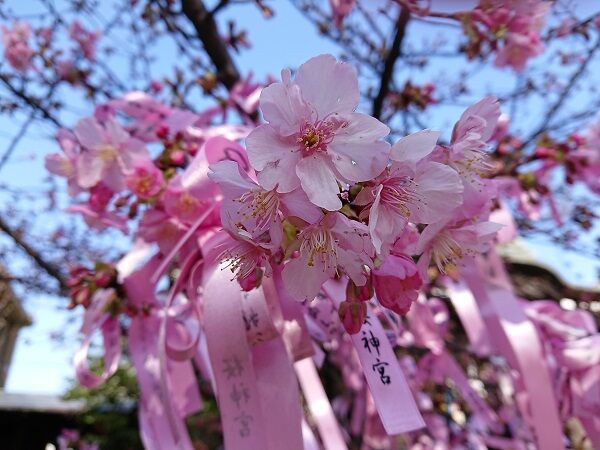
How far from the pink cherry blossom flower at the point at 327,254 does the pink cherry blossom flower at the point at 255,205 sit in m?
0.02

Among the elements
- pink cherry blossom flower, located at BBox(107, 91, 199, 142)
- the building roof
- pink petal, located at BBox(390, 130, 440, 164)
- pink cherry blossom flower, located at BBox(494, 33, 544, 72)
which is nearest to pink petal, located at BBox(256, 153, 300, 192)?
pink petal, located at BBox(390, 130, 440, 164)

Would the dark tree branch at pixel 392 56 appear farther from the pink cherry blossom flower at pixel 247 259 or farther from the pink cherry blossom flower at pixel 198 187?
the pink cherry blossom flower at pixel 247 259

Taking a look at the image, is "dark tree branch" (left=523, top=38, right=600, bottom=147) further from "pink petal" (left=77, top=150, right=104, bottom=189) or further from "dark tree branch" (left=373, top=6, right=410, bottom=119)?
"pink petal" (left=77, top=150, right=104, bottom=189)

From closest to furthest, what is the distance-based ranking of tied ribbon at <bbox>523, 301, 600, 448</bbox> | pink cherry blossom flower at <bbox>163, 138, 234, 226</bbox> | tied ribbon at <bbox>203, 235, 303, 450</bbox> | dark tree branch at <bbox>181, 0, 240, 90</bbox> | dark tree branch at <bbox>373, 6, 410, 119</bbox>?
tied ribbon at <bbox>203, 235, 303, 450</bbox>, pink cherry blossom flower at <bbox>163, 138, 234, 226</bbox>, tied ribbon at <bbox>523, 301, 600, 448</bbox>, dark tree branch at <bbox>373, 6, 410, 119</bbox>, dark tree branch at <bbox>181, 0, 240, 90</bbox>

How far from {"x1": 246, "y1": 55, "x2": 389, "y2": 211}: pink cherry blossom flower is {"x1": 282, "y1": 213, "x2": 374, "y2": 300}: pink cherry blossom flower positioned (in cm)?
4

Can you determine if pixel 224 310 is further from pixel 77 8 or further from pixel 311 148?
pixel 77 8

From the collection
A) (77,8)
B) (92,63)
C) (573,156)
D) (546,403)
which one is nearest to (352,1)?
(573,156)

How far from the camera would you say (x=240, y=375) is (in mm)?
709

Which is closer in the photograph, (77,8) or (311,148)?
(311,148)

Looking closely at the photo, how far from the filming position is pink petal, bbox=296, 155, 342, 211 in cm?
45

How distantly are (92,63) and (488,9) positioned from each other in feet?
8.17

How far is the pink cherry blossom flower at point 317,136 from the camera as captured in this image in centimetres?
47

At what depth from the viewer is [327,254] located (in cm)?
50

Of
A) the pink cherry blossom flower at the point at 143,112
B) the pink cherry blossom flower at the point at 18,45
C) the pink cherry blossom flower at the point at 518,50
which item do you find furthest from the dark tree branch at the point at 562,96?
the pink cherry blossom flower at the point at 18,45
